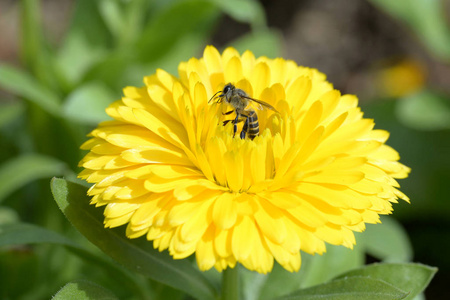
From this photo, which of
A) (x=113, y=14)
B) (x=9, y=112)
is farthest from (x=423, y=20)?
(x=9, y=112)

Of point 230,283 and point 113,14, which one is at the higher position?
point 113,14

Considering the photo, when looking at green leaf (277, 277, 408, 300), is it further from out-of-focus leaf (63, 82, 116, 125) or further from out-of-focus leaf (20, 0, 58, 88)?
out-of-focus leaf (20, 0, 58, 88)

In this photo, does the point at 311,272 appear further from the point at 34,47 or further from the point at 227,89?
the point at 34,47

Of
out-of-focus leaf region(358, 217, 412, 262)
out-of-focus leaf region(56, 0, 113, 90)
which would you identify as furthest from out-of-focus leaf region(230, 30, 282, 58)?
out-of-focus leaf region(358, 217, 412, 262)

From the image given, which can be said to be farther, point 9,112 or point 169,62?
point 169,62

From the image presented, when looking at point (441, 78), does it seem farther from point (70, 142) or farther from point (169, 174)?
point (169, 174)

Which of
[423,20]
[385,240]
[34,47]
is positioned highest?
[423,20]

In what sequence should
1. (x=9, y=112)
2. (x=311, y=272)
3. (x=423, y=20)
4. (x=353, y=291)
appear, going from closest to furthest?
(x=353, y=291) < (x=311, y=272) < (x=9, y=112) < (x=423, y=20)

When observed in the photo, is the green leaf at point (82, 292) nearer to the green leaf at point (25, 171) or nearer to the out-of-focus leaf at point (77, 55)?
the green leaf at point (25, 171)
